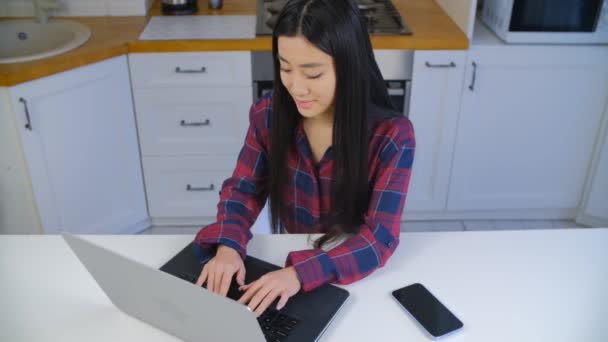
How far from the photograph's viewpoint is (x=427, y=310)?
3.62 feet

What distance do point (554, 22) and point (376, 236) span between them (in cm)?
148

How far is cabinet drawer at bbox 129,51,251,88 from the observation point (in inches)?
89.9

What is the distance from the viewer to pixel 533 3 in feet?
7.47

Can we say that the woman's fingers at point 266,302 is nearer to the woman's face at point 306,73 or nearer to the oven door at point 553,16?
the woman's face at point 306,73

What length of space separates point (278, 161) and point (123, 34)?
1.23m

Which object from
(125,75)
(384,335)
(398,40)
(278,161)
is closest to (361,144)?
(278,161)

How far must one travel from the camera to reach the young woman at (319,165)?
1143 millimetres

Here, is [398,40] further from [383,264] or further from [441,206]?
[383,264]

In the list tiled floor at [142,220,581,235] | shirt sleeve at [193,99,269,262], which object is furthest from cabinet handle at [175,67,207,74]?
shirt sleeve at [193,99,269,262]

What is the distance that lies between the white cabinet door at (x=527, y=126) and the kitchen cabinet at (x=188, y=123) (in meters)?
0.90

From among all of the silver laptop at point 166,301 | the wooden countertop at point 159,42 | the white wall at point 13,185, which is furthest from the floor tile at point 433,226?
the silver laptop at point 166,301

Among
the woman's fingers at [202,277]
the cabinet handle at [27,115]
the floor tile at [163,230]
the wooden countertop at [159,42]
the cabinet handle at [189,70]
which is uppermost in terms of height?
the wooden countertop at [159,42]

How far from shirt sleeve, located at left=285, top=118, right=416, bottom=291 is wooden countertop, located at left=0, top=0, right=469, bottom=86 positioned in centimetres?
104

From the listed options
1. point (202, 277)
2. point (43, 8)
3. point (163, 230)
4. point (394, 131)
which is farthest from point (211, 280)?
point (43, 8)
